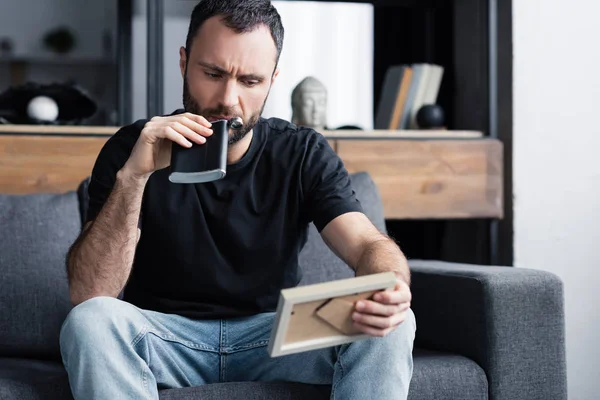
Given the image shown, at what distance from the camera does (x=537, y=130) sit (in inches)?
99.7

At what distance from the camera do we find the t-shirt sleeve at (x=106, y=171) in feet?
5.29

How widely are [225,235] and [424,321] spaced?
566 millimetres

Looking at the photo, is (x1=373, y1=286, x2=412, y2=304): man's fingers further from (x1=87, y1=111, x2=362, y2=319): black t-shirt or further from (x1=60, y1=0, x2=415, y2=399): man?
(x1=87, y1=111, x2=362, y2=319): black t-shirt

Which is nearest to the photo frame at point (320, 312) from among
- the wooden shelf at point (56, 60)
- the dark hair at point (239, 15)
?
the dark hair at point (239, 15)

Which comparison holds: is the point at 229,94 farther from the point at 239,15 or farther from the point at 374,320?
the point at 374,320

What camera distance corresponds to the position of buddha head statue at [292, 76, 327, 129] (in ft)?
8.07

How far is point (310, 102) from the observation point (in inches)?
97.0

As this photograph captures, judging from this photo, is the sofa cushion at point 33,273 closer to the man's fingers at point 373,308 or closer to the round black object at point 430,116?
the man's fingers at point 373,308

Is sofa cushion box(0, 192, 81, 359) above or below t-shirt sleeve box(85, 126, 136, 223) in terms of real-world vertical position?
below

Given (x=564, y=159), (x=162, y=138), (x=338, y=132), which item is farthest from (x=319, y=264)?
(x=564, y=159)

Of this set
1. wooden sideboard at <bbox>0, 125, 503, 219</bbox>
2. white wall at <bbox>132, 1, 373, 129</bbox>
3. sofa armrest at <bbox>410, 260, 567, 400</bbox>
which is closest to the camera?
sofa armrest at <bbox>410, 260, 567, 400</bbox>

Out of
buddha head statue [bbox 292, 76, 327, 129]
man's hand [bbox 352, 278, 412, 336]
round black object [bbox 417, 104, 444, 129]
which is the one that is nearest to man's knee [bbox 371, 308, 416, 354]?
man's hand [bbox 352, 278, 412, 336]

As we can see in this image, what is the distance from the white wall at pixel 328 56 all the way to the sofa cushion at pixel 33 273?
0.86 m

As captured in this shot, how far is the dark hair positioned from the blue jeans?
53 centimetres
